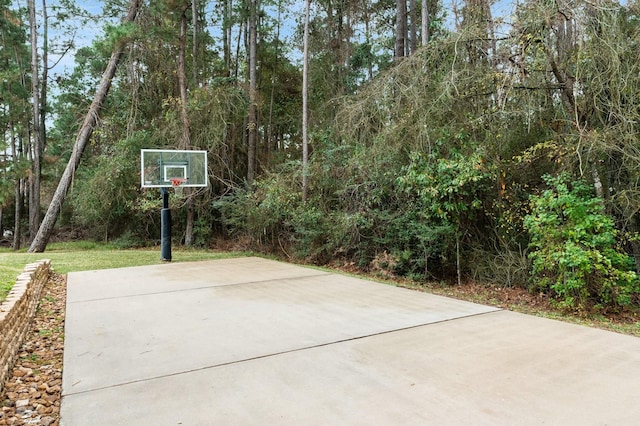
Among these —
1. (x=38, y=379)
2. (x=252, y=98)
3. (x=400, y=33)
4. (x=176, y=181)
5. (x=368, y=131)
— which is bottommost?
(x=38, y=379)

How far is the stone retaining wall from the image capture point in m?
2.81

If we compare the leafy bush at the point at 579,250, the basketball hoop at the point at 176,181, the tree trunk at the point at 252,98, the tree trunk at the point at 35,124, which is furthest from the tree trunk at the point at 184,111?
the leafy bush at the point at 579,250

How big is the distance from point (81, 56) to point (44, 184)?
5.82 meters

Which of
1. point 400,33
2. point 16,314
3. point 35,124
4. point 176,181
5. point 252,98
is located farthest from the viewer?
point 35,124

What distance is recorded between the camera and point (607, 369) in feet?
9.18

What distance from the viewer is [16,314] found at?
352 centimetres

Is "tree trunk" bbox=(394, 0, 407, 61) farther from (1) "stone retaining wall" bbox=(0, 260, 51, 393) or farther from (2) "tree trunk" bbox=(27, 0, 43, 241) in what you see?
(2) "tree trunk" bbox=(27, 0, 43, 241)

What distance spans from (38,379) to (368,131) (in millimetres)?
5867

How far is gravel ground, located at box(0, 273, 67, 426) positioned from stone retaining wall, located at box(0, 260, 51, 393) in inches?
2.8

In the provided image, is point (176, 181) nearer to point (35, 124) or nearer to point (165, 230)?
point (165, 230)

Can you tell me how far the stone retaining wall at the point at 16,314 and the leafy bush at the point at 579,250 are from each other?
5.13 metres

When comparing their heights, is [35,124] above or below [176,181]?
above

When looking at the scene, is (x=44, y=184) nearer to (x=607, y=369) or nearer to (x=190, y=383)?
(x=190, y=383)

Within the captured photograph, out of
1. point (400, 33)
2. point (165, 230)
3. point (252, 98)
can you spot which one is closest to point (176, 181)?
point (165, 230)
